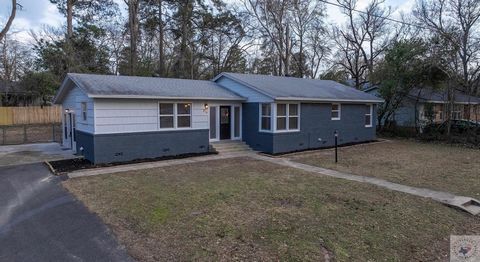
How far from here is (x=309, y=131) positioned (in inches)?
577

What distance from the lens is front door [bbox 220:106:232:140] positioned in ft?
46.6

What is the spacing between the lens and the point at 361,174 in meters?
9.29

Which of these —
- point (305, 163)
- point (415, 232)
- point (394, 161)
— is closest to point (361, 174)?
point (305, 163)

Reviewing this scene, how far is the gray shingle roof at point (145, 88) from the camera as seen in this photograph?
1076 centimetres

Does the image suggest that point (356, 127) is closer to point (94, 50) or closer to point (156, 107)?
point (156, 107)

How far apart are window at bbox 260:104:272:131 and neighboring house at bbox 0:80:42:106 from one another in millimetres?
25486

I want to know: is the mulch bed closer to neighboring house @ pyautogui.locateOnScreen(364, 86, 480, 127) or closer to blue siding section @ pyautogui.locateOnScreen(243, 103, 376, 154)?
blue siding section @ pyautogui.locateOnScreen(243, 103, 376, 154)

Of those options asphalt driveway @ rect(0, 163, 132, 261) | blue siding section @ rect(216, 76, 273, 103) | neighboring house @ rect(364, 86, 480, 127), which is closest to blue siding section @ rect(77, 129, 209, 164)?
blue siding section @ rect(216, 76, 273, 103)

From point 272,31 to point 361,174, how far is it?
23.9 metres

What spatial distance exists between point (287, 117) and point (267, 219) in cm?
868

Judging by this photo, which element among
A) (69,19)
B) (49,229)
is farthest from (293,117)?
(69,19)

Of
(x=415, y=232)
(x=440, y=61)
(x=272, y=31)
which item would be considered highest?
(x=272, y=31)

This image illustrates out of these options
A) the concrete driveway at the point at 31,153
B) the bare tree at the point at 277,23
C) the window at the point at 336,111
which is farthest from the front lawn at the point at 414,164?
the bare tree at the point at 277,23

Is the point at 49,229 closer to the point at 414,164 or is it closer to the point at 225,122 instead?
the point at 225,122
